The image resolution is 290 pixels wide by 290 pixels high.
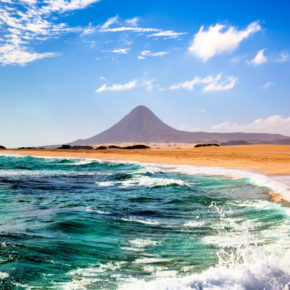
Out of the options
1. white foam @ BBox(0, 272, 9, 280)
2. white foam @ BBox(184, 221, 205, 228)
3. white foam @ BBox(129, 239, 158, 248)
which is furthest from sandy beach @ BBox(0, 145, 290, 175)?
white foam @ BBox(0, 272, 9, 280)

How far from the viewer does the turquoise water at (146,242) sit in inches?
219

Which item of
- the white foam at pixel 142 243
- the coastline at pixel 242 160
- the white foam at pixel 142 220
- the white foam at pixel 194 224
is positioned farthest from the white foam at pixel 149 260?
the coastline at pixel 242 160

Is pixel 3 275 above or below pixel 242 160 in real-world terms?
below

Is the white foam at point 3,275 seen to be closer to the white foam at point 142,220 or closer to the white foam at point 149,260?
the white foam at point 149,260

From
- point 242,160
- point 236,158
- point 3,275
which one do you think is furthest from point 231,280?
point 236,158

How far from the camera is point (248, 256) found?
6551mm

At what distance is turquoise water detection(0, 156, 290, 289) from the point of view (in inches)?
219

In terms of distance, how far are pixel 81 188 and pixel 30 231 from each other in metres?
10.0

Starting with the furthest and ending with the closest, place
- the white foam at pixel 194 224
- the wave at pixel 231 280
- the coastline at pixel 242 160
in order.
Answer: the coastline at pixel 242 160, the white foam at pixel 194 224, the wave at pixel 231 280

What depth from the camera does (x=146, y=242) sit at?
7988 mm

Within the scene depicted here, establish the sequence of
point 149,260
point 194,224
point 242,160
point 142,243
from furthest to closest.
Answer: point 242,160
point 194,224
point 142,243
point 149,260

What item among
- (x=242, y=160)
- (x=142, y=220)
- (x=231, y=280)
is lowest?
(x=142, y=220)

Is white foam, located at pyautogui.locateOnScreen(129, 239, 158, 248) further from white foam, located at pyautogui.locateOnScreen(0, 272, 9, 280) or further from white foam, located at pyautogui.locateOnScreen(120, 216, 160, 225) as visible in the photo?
white foam, located at pyautogui.locateOnScreen(0, 272, 9, 280)

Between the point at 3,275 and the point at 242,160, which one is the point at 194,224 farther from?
the point at 242,160
